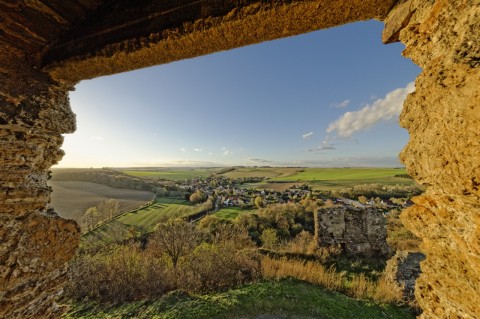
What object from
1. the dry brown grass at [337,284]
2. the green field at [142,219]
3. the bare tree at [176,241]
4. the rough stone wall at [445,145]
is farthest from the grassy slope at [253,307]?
the green field at [142,219]

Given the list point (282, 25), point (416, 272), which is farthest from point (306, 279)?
point (282, 25)

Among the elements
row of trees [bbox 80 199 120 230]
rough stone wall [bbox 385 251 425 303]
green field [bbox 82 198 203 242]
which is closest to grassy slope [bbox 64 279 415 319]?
rough stone wall [bbox 385 251 425 303]

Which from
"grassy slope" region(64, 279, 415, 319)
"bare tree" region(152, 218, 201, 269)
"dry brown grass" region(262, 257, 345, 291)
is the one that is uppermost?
"grassy slope" region(64, 279, 415, 319)

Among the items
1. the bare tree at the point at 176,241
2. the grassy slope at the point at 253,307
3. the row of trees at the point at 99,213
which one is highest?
the grassy slope at the point at 253,307

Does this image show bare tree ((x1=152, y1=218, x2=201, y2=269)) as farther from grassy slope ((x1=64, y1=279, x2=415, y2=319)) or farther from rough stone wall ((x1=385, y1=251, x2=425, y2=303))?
rough stone wall ((x1=385, y1=251, x2=425, y2=303))

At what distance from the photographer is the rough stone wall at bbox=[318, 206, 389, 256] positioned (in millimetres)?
11344

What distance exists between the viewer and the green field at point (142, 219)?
78.4ft

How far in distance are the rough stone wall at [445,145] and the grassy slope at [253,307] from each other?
4.81m

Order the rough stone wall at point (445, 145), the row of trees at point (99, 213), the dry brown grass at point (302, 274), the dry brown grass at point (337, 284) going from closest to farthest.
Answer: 1. the rough stone wall at point (445, 145)
2. the dry brown grass at point (337, 284)
3. the dry brown grass at point (302, 274)
4. the row of trees at point (99, 213)

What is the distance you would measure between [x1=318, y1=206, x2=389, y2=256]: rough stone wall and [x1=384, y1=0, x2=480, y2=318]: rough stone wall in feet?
35.0

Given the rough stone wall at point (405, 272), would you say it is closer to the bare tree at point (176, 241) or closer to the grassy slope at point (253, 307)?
the grassy slope at point (253, 307)

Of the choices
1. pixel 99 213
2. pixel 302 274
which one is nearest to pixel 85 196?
pixel 99 213

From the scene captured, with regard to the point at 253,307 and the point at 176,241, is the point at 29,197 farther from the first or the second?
the point at 176,241

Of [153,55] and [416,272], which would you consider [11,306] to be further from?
[416,272]
